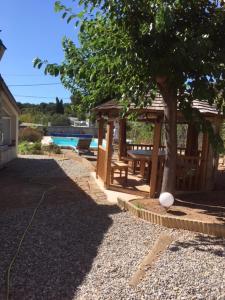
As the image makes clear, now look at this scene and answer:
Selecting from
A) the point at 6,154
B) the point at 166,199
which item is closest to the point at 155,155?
the point at 166,199

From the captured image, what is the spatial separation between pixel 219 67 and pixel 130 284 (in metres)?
4.13

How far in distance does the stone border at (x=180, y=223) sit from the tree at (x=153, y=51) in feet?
6.05

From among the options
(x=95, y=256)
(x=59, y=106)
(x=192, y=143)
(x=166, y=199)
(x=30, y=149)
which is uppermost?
(x=59, y=106)

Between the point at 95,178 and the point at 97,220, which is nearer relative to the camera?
the point at 97,220

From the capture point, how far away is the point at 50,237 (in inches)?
227

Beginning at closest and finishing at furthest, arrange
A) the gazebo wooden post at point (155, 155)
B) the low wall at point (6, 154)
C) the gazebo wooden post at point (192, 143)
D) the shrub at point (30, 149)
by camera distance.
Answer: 1. the gazebo wooden post at point (155, 155)
2. the gazebo wooden post at point (192, 143)
3. the low wall at point (6, 154)
4. the shrub at point (30, 149)

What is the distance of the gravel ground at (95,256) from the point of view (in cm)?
418

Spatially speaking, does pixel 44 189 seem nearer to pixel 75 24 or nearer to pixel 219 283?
pixel 75 24

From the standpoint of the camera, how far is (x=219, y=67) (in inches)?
236

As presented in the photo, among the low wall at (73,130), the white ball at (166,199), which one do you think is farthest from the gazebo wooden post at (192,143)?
the low wall at (73,130)

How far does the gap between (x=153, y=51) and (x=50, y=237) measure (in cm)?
402

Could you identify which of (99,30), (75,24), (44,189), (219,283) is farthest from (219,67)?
(44,189)

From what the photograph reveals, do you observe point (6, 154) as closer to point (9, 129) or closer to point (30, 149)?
point (9, 129)

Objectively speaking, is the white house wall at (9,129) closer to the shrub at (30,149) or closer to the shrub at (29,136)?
the shrub at (30,149)
